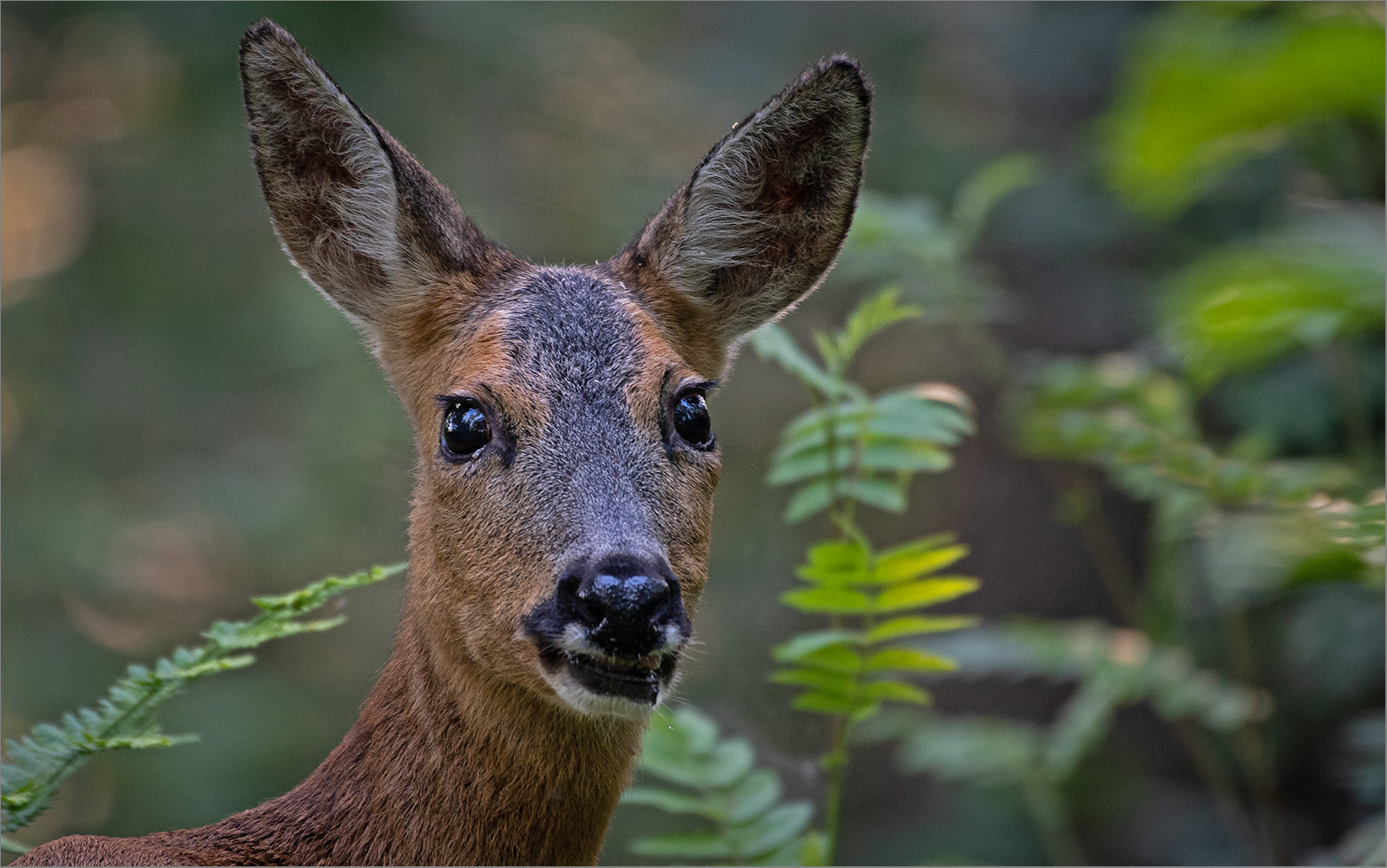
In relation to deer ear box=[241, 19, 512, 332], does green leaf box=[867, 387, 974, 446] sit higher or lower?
lower

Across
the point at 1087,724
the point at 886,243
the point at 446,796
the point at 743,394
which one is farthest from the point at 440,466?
the point at 743,394

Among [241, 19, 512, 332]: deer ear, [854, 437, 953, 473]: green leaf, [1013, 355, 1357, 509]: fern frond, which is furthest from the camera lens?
[1013, 355, 1357, 509]: fern frond

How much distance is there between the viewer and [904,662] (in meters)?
Result: 3.93

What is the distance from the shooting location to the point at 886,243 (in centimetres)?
531

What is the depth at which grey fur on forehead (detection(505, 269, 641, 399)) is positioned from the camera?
360cm

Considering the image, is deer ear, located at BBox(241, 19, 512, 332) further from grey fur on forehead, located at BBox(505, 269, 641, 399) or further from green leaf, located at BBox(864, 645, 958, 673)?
green leaf, located at BBox(864, 645, 958, 673)

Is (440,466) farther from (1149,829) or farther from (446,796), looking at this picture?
(1149,829)

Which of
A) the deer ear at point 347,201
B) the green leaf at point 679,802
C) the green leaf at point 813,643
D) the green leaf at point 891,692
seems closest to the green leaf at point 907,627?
the green leaf at point 813,643

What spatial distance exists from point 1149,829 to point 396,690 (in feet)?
19.6

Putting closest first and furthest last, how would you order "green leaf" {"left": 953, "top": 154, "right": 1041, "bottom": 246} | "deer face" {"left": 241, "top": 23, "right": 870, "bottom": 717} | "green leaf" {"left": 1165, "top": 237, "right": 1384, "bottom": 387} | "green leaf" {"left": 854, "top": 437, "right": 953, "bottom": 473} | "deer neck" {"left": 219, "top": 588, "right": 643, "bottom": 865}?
"deer face" {"left": 241, "top": 23, "right": 870, "bottom": 717} < "deer neck" {"left": 219, "top": 588, "right": 643, "bottom": 865} < "green leaf" {"left": 854, "top": 437, "right": 953, "bottom": 473} < "green leaf" {"left": 1165, "top": 237, "right": 1384, "bottom": 387} < "green leaf" {"left": 953, "top": 154, "right": 1041, "bottom": 246}

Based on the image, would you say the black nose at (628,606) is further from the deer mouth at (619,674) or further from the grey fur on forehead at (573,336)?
the grey fur on forehead at (573,336)

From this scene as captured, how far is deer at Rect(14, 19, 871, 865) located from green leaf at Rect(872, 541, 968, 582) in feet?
2.22

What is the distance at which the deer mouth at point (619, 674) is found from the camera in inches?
118

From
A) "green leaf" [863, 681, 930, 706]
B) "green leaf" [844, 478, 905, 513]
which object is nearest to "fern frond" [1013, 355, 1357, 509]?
"green leaf" [844, 478, 905, 513]
